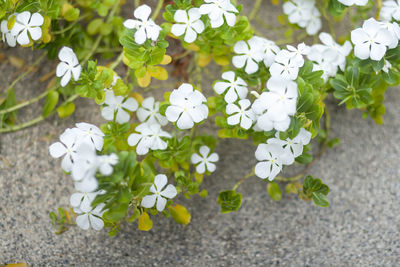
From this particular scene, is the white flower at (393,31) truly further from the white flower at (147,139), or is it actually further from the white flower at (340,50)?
the white flower at (147,139)

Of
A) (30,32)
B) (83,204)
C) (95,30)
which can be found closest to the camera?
(83,204)

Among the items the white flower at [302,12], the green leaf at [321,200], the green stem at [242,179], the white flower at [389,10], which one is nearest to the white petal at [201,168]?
the green stem at [242,179]

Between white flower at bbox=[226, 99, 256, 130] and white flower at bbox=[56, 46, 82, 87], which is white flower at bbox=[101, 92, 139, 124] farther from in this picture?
white flower at bbox=[226, 99, 256, 130]

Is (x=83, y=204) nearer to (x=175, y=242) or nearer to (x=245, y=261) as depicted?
(x=175, y=242)

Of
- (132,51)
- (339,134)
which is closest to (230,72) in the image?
(132,51)

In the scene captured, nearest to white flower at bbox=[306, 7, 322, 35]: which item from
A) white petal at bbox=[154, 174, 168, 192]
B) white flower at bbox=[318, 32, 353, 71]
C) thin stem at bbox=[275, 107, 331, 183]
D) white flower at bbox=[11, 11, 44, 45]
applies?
white flower at bbox=[318, 32, 353, 71]
